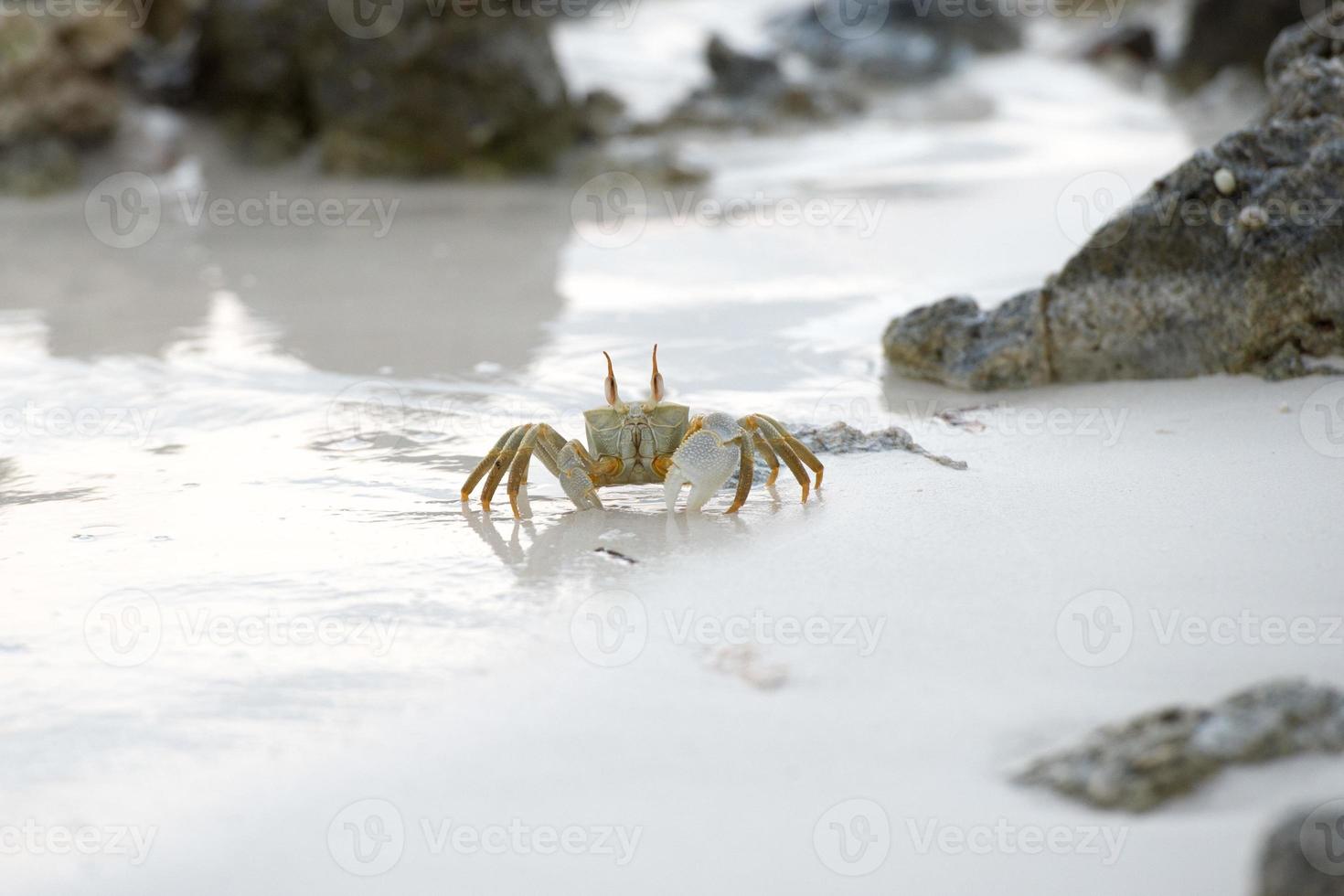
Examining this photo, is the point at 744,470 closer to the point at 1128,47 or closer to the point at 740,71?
the point at 740,71

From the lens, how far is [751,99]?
14.9m

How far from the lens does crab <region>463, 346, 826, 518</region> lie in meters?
4.13

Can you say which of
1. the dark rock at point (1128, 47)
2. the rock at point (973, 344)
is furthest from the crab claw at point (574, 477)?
the dark rock at point (1128, 47)

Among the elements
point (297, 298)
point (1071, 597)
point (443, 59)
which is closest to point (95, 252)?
point (297, 298)

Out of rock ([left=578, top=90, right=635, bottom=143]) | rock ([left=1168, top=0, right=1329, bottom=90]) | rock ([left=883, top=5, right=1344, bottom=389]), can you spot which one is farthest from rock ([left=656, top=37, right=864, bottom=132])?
rock ([left=883, top=5, right=1344, bottom=389])

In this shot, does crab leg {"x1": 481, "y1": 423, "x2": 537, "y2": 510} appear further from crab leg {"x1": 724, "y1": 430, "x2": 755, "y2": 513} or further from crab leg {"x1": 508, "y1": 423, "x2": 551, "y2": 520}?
crab leg {"x1": 724, "y1": 430, "x2": 755, "y2": 513}

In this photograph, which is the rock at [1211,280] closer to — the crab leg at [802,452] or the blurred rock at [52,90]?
the crab leg at [802,452]

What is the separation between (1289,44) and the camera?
19.7 feet

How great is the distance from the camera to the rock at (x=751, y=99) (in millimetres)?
13828

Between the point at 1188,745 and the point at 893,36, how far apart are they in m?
17.7

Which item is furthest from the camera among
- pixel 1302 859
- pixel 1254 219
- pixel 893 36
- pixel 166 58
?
pixel 893 36

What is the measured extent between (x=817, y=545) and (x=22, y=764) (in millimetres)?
2089

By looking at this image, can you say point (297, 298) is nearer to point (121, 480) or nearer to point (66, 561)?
point (121, 480)

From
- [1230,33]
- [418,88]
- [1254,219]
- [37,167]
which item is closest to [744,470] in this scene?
[1254,219]
